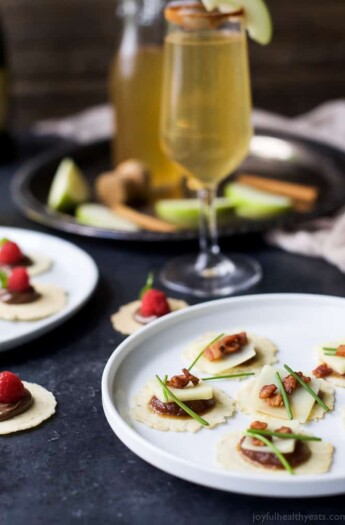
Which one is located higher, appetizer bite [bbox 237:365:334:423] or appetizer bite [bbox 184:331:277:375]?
appetizer bite [bbox 237:365:334:423]

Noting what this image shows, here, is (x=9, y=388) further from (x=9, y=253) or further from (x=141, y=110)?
(x=141, y=110)

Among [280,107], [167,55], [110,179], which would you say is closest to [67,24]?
[280,107]

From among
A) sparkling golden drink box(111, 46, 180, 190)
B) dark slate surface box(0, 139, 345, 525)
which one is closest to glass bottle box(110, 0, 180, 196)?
sparkling golden drink box(111, 46, 180, 190)

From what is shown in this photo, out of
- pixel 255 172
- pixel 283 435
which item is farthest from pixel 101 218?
pixel 283 435

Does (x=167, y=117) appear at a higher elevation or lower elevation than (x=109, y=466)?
higher

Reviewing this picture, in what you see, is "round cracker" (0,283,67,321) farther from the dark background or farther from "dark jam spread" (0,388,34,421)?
the dark background

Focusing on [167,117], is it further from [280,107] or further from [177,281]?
[280,107]

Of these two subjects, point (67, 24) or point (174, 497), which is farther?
point (67, 24)
